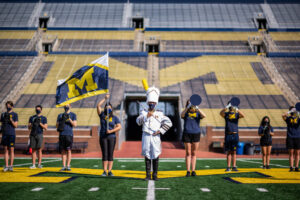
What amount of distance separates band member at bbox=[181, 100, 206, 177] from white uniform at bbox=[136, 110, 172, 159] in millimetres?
999

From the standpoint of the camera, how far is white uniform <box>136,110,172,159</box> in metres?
6.24

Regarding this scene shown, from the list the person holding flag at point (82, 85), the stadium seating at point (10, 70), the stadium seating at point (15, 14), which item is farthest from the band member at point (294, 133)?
the stadium seating at point (15, 14)

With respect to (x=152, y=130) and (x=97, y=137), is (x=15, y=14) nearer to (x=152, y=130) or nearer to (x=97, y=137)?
(x=97, y=137)

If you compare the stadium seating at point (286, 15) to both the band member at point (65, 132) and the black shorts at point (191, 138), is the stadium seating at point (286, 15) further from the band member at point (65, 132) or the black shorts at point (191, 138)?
the band member at point (65, 132)

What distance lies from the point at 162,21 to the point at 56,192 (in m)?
43.5

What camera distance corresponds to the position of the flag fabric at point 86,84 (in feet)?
24.6

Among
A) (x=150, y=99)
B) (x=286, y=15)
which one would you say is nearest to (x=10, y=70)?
(x=150, y=99)

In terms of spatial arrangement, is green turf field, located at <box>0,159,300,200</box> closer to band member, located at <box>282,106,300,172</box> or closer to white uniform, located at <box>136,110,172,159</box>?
white uniform, located at <box>136,110,172,159</box>

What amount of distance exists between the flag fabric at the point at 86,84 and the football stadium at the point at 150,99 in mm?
35

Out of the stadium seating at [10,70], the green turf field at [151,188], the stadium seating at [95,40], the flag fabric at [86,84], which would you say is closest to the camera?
the green turf field at [151,188]

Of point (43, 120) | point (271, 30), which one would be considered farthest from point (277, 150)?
point (271, 30)

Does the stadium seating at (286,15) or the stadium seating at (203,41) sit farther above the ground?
the stadium seating at (286,15)

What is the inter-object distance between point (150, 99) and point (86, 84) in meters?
2.40

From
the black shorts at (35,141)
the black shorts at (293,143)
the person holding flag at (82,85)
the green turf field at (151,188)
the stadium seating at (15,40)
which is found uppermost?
the stadium seating at (15,40)
